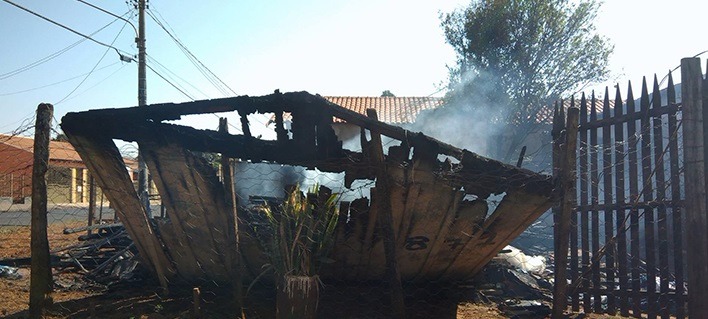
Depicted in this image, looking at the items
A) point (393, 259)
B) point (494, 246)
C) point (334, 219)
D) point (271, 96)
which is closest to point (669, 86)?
point (494, 246)

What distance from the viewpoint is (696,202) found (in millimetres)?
3830

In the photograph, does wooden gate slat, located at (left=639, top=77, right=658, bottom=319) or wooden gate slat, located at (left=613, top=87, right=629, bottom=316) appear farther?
wooden gate slat, located at (left=613, top=87, right=629, bottom=316)

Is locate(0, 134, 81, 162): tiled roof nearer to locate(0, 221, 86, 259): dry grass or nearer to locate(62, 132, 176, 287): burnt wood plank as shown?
locate(0, 221, 86, 259): dry grass

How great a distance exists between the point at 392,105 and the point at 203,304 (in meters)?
22.3

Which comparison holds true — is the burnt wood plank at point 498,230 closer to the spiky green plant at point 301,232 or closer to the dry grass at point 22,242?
the spiky green plant at point 301,232

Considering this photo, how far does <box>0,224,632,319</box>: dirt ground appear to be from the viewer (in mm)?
5090

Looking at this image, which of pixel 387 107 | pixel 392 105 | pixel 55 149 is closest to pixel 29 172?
pixel 55 149

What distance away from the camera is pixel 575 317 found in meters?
5.26

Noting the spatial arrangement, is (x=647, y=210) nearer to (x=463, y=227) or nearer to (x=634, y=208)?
(x=634, y=208)

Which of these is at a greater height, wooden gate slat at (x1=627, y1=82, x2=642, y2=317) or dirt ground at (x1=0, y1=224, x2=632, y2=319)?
wooden gate slat at (x1=627, y1=82, x2=642, y2=317)

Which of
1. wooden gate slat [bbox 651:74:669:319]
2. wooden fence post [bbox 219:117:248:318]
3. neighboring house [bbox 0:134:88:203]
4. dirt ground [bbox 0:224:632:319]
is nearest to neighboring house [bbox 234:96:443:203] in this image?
dirt ground [bbox 0:224:632:319]

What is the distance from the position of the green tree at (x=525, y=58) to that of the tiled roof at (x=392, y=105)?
3.38m

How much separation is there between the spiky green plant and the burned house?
0.28 meters

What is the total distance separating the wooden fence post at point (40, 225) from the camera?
15.2 feet
